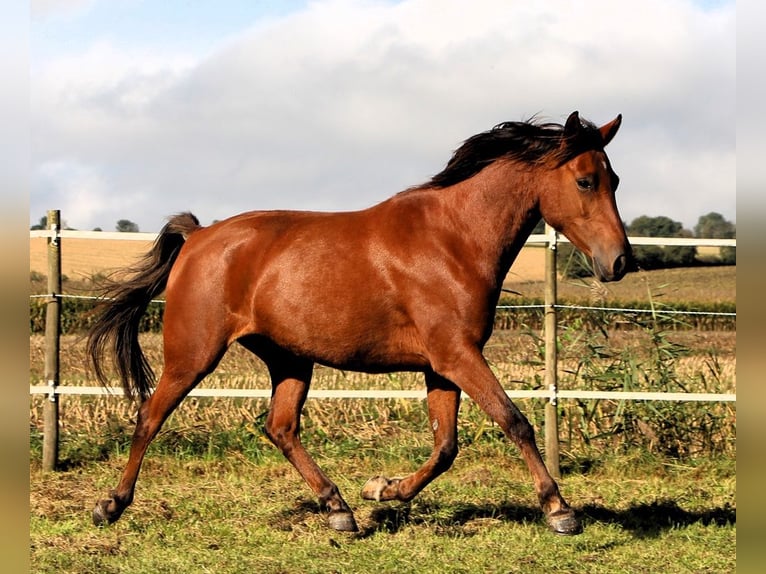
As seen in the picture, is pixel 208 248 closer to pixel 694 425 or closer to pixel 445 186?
pixel 445 186

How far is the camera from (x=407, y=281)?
5266 mm

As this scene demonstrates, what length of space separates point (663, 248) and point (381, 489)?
81.6 ft

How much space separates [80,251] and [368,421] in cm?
2067

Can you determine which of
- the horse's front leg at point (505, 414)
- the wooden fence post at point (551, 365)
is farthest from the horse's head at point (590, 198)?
the wooden fence post at point (551, 365)

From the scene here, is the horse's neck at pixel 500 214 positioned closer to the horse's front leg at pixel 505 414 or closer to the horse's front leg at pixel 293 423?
the horse's front leg at pixel 505 414

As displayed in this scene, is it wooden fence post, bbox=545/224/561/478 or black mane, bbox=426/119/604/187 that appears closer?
black mane, bbox=426/119/604/187

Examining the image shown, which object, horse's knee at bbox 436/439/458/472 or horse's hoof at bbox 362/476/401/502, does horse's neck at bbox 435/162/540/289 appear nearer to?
horse's knee at bbox 436/439/458/472

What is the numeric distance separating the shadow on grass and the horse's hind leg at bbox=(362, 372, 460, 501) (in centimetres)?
30

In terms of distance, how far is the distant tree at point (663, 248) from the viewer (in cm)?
2721

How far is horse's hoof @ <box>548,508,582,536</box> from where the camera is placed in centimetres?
479

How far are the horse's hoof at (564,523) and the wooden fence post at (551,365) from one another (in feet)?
7.79

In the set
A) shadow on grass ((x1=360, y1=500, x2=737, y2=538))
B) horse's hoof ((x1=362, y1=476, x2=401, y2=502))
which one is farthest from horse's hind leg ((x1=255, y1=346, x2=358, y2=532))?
shadow on grass ((x1=360, y1=500, x2=737, y2=538))
